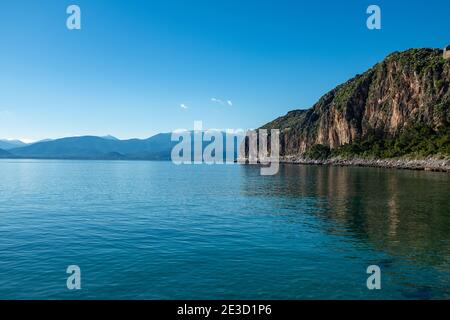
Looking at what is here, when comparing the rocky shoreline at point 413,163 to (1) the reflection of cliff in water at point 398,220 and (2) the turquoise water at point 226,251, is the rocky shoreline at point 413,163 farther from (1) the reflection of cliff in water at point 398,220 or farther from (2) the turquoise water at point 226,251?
(2) the turquoise water at point 226,251

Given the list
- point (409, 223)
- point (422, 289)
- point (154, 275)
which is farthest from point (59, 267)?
point (409, 223)

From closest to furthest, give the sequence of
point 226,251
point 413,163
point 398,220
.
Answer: point 226,251 → point 398,220 → point 413,163

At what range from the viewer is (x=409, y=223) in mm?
34375

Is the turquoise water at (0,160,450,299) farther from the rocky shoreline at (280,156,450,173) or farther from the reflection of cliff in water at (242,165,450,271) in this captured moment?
the rocky shoreline at (280,156,450,173)

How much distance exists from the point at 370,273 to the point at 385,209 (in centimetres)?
2543

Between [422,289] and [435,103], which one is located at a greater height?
[435,103]

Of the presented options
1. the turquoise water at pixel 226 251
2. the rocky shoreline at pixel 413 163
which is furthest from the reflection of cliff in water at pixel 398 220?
the rocky shoreline at pixel 413 163

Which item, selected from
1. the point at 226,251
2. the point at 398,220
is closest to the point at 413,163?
the point at 398,220

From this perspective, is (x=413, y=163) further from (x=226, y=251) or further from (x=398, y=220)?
(x=226, y=251)

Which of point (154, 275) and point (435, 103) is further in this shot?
point (435, 103)

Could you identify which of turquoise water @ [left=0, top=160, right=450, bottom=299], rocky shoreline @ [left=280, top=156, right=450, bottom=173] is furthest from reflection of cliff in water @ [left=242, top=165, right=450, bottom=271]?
rocky shoreline @ [left=280, top=156, right=450, bottom=173]
